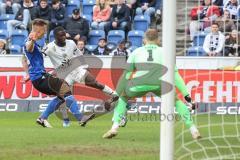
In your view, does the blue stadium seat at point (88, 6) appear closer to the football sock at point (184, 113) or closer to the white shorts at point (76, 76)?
the white shorts at point (76, 76)

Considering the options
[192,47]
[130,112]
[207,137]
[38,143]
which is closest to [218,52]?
[192,47]

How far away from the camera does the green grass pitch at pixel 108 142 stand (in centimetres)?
1039

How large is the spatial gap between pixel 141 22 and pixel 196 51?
11.8 ft

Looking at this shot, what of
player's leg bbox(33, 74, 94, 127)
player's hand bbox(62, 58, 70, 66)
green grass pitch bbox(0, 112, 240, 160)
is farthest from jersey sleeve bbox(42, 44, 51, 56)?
green grass pitch bbox(0, 112, 240, 160)

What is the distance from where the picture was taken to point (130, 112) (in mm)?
18719

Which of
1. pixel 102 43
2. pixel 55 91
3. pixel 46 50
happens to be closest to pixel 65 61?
pixel 46 50

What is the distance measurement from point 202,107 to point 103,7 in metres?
6.29

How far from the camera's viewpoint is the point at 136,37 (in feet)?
72.0

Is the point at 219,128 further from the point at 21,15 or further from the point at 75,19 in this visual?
the point at 21,15

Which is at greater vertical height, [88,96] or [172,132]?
[172,132]

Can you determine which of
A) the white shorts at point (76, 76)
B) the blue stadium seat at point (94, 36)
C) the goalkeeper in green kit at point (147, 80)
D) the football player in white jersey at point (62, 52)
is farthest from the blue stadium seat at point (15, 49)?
the goalkeeper in green kit at point (147, 80)

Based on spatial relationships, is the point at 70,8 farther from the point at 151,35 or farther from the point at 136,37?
the point at 151,35

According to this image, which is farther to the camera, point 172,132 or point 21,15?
point 21,15

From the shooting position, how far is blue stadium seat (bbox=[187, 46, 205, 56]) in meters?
19.5
